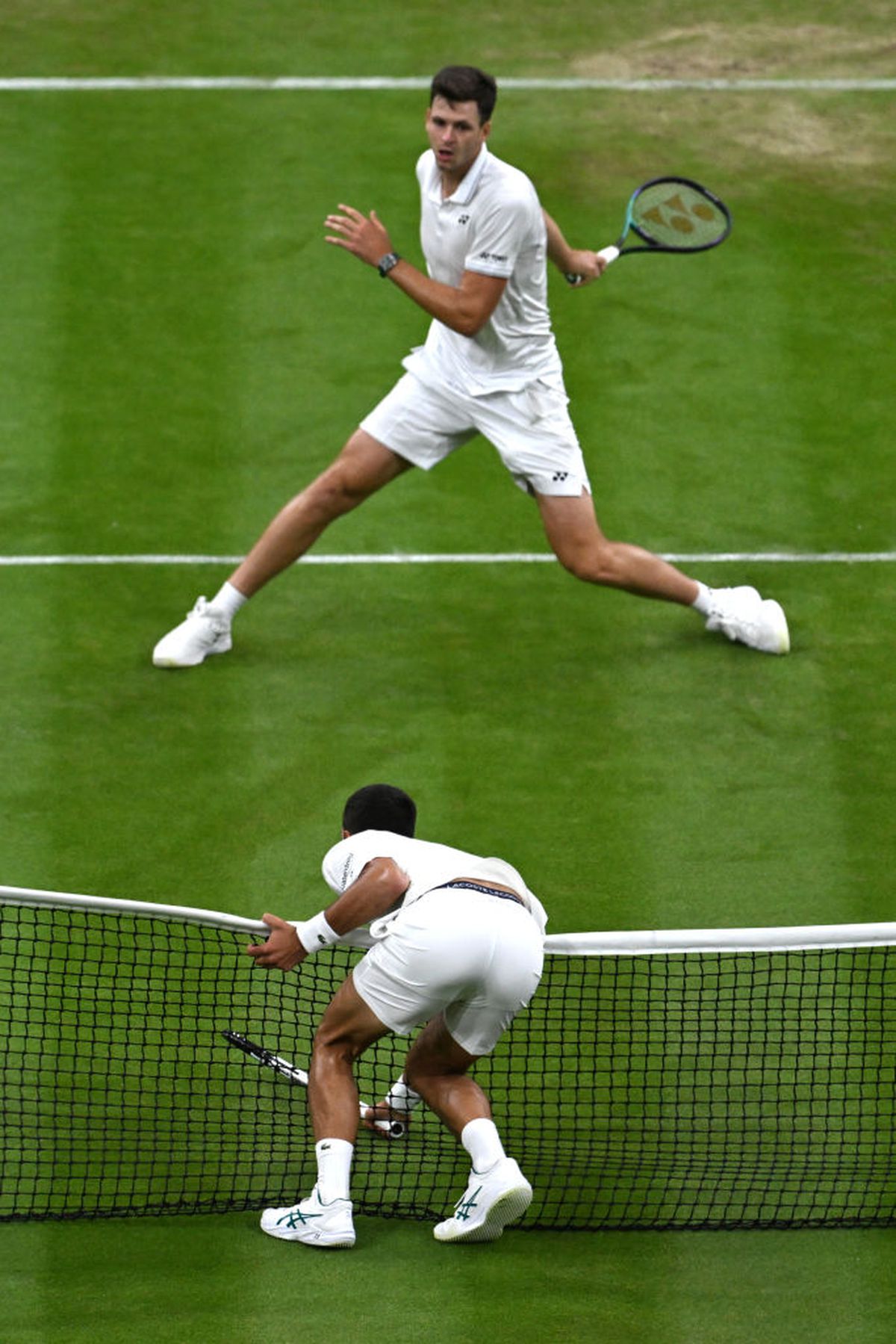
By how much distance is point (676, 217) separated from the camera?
10.8 meters

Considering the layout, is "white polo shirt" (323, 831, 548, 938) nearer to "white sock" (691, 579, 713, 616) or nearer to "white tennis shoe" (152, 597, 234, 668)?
"white tennis shoe" (152, 597, 234, 668)

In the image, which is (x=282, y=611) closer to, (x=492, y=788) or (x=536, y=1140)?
(x=492, y=788)

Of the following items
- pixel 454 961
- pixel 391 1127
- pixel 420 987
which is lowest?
pixel 391 1127

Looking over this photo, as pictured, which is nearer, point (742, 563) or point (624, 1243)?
point (624, 1243)

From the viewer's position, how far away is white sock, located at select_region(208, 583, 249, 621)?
32.9 ft

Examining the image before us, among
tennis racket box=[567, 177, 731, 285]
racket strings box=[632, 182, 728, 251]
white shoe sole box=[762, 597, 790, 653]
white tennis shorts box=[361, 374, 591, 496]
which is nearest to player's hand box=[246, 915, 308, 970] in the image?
white tennis shorts box=[361, 374, 591, 496]

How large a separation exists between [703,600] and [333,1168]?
12.4 ft

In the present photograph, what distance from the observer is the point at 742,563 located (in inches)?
427

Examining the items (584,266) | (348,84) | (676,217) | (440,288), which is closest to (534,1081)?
(440,288)

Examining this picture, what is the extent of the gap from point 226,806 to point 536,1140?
2.24 meters

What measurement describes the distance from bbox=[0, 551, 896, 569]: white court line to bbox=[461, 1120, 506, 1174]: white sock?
4.17 meters

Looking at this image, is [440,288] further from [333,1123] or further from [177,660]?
[333,1123]

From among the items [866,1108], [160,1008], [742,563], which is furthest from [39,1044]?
[742,563]

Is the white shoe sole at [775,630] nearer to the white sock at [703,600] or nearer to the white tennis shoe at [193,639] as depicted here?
the white sock at [703,600]
